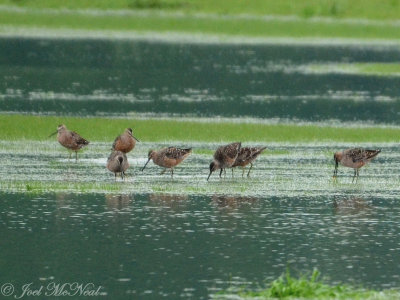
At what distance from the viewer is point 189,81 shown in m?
47.0

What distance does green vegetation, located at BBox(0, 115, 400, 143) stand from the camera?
3023 centimetres

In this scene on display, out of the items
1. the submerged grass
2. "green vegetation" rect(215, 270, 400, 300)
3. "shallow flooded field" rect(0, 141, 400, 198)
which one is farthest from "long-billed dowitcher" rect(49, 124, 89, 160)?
the submerged grass

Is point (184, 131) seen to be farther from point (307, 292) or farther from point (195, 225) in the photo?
point (307, 292)

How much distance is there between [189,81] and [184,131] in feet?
51.8

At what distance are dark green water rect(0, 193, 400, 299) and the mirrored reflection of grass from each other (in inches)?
1152

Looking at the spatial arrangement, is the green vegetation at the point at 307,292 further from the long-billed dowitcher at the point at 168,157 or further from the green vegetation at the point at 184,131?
the green vegetation at the point at 184,131

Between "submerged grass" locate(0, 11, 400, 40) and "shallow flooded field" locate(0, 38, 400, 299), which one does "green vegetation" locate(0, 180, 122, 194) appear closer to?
"shallow flooded field" locate(0, 38, 400, 299)

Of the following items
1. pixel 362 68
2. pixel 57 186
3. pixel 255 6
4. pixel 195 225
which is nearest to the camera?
pixel 195 225

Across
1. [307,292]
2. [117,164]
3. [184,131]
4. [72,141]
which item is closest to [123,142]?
[72,141]

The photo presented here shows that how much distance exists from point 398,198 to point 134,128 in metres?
10.0

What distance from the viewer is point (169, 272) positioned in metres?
16.5

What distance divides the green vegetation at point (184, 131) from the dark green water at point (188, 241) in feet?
26.3

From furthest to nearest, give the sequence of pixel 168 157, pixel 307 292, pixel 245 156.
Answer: pixel 245 156 < pixel 168 157 < pixel 307 292


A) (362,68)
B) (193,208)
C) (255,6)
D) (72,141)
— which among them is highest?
(255,6)
